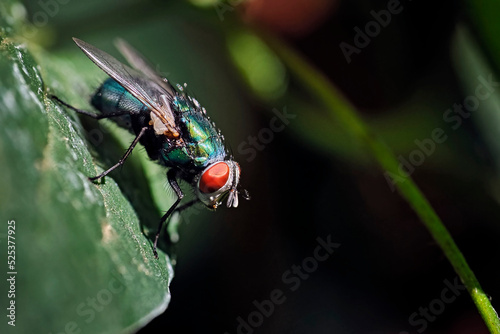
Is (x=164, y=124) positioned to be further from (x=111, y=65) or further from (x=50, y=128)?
(x=50, y=128)

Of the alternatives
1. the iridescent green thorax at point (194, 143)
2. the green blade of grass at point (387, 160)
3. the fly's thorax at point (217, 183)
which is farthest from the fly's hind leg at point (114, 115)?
the green blade of grass at point (387, 160)

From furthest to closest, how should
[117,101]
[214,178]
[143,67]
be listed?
[143,67], [117,101], [214,178]

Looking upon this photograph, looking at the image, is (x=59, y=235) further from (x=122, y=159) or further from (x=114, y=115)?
(x=114, y=115)

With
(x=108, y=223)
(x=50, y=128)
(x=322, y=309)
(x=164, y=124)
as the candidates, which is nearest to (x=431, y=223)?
(x=322, y=309)

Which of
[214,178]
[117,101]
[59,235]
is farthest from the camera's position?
[117,101]

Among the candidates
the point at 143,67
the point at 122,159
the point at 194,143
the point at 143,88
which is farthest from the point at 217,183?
the point at 143,67

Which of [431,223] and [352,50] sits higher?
[352,50]
